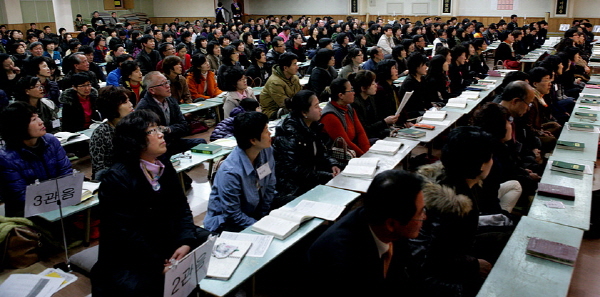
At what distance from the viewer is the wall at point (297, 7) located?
2538 cm

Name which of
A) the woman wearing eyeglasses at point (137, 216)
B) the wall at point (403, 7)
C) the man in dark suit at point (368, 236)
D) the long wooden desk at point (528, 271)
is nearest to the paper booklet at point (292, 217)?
the woman wearing eyeglasses at point (137, 216)

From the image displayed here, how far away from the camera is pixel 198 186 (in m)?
5.51

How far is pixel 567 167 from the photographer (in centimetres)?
383

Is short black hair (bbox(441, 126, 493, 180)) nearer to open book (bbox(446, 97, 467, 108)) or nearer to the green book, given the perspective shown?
the green book

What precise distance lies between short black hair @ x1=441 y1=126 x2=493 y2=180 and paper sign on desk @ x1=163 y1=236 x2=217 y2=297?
60.7 inches

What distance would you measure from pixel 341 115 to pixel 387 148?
65cm

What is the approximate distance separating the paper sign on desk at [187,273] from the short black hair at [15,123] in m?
2.44

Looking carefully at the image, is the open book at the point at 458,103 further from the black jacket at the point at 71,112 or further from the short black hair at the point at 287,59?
the black jacket at the point at 71,112

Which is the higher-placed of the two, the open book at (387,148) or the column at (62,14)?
the column at (62,14)

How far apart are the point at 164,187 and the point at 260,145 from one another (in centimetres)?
75

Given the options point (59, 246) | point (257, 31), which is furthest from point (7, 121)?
point (257, 31)

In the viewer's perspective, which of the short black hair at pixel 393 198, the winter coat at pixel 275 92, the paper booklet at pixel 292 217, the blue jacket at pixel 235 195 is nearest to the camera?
the short black hair at pixel 393 198

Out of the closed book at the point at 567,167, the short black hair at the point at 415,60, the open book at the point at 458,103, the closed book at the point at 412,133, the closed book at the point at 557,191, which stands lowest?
the closed book at the point at 557,191

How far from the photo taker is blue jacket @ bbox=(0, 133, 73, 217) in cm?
371
